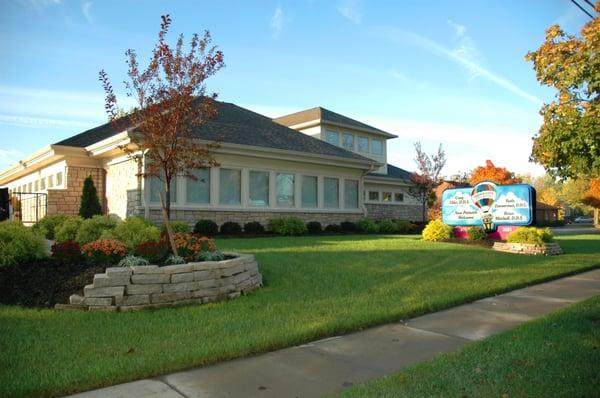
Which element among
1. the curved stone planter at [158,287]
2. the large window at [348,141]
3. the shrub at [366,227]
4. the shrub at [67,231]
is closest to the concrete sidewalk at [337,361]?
the curved stone planter at [158,287]

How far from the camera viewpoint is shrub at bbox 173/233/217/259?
815cm

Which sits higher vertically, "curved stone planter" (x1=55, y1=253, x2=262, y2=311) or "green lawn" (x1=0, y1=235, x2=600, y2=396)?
"curved stone planter" (x1=55, y1=253, x2=262, y2=311)

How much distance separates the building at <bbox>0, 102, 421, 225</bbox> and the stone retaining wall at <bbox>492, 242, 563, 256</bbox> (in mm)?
8938

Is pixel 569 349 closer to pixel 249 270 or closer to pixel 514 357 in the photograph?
pixel 514 357

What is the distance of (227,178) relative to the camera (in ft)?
62.8

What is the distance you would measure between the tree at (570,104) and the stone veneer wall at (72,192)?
16068mm

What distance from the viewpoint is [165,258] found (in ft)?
25.9

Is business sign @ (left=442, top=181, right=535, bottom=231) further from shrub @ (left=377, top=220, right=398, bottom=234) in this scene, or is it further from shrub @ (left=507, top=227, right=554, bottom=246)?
shrub @ (left=377, top=220, right=398, bottom=234)

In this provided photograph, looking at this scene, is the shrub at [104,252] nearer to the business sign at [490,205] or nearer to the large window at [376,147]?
the business sign at [490,205]

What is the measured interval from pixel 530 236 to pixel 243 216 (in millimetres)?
10558

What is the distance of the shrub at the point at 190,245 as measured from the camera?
8.15m

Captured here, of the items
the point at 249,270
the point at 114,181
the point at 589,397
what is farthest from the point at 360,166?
the point at 589,397

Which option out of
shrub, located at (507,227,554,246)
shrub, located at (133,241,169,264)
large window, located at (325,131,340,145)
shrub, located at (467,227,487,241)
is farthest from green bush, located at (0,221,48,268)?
large window, located at (325,131,340,145)

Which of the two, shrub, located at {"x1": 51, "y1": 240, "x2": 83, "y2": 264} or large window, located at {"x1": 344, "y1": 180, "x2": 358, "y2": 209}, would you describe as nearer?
shrub, located at {"x1": 51, "y1": 240, "x2": 83, "y2": 264}
